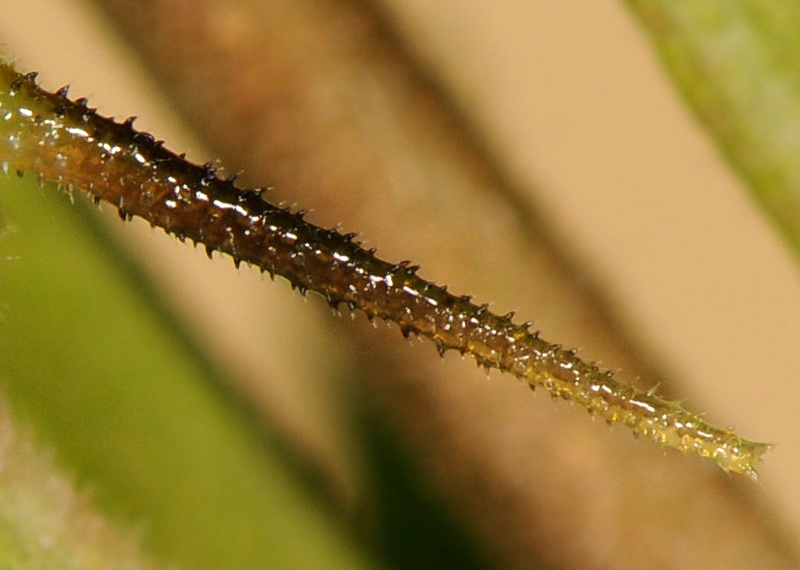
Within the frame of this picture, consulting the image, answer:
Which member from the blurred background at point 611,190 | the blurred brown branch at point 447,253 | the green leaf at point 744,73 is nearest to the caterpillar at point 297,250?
the green leaf at point 744,73

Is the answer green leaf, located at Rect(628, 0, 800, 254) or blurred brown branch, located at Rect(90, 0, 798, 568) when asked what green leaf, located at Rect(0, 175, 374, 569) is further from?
green leaf, located at Rect(628, 0, 800, 254)

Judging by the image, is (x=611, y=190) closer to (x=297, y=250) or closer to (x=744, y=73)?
(x=744, y=73)

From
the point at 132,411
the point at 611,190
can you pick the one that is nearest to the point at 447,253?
the point at 132,411

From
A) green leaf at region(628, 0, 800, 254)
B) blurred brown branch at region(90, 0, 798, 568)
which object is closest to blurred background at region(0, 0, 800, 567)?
blurred brown branch at region(90, 0, 798, 568)

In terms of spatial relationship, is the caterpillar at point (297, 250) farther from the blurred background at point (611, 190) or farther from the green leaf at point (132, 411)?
the blurred background at point (611, 190)

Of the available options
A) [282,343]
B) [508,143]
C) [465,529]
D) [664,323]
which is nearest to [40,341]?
[465,529]

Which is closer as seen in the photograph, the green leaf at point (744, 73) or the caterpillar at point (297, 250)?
the caterpillar at point (297, 250)

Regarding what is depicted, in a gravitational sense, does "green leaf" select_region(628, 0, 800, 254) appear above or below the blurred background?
below
